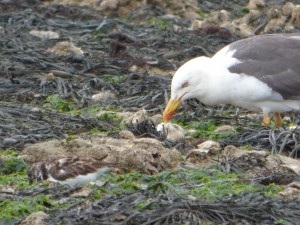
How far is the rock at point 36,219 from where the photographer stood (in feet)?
22.8

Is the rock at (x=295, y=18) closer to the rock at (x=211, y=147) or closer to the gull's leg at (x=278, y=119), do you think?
the gull's leg at (x=278, y=119)

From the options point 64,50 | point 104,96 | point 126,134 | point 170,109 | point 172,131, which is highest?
point 126,134

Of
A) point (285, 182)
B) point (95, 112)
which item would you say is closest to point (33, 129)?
point (95, 112)

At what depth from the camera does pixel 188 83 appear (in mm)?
10703

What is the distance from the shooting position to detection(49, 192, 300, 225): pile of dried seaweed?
7051 mm

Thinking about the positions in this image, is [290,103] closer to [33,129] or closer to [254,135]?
[254,135]

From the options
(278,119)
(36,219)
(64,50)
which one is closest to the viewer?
(36,219)

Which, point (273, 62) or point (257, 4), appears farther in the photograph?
point (257, 4)

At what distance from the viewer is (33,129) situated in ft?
34.1

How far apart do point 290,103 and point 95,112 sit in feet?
7.64

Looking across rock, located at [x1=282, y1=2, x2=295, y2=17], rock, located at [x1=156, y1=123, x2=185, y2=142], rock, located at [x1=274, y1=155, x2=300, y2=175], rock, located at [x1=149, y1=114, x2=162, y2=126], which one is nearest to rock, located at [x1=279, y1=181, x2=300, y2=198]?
rock, located at [x1=274, y1=155, x2=300, y2=175]

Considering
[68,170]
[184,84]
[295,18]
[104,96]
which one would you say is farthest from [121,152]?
[295,18]

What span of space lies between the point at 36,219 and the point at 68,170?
1.18 metres

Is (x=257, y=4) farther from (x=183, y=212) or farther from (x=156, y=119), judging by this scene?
(x=183, y=212)
